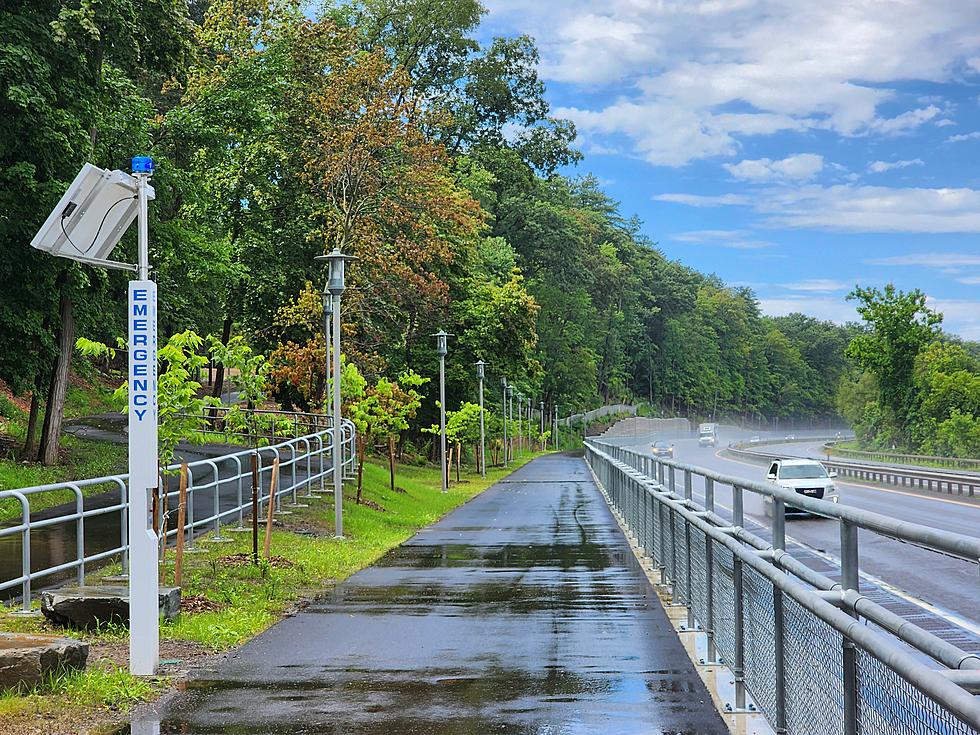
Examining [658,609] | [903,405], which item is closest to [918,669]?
[658,609]

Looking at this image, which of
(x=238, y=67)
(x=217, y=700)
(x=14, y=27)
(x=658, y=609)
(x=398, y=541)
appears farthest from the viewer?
(x=238, y=67)

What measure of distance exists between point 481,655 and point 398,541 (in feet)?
40.2

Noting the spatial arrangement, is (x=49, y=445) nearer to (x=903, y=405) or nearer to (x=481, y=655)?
(x=481, y=655)

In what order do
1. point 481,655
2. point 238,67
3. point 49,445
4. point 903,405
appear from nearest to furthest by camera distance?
point 481,655 → point 49,445 → point 238,67 → point 903,405

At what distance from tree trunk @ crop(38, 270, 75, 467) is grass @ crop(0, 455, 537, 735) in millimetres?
7973

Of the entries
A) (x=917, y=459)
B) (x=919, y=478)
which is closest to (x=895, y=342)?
(x=917, y=459)

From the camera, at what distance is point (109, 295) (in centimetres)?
3581

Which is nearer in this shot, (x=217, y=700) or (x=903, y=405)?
(x=217, y=700)

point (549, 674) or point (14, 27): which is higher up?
point (14, 27)

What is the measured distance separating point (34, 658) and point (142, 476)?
148 cm

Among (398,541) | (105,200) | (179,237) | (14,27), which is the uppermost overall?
(14,27)

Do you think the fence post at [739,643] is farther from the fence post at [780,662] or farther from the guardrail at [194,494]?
the guardrail at [194,494]

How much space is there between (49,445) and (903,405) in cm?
7146

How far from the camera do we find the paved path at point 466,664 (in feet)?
24.1
